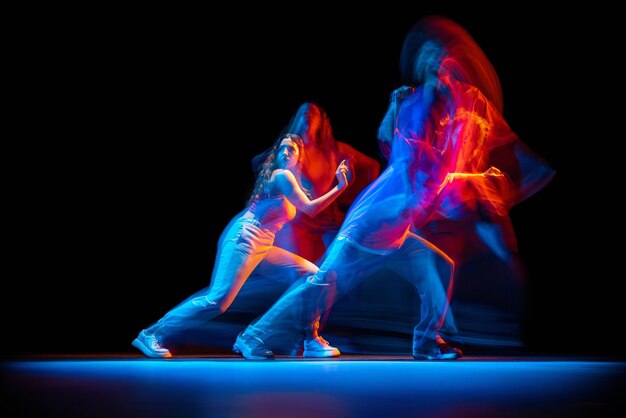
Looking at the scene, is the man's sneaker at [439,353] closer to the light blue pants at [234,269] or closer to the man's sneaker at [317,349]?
the man's sneaker at [317,349]

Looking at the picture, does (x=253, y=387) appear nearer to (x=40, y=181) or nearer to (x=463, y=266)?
(x=463, y=266)

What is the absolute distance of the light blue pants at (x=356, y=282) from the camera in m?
3.48

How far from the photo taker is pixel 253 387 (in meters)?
2.18

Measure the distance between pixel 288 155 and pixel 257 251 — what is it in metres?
0.60

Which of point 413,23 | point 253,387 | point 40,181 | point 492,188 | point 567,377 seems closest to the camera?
point 253,387

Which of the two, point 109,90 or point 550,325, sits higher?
point 109,90

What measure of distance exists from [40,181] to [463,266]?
3.13m

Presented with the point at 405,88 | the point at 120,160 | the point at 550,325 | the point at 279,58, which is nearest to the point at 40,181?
the point at 120,160

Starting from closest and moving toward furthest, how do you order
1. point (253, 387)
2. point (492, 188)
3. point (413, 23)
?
point (253, 387)
point (492, 188)
point (413, 23)

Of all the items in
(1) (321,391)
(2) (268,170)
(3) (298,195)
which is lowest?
(1) (321,391)

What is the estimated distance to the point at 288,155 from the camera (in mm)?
3895

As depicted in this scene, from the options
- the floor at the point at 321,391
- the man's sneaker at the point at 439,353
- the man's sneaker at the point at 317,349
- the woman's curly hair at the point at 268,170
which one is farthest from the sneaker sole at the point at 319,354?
the woman's curly hair at the point at 268,170

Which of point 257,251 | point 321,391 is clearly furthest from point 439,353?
point 321,391

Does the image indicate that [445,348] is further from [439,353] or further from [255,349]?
[255,349]
